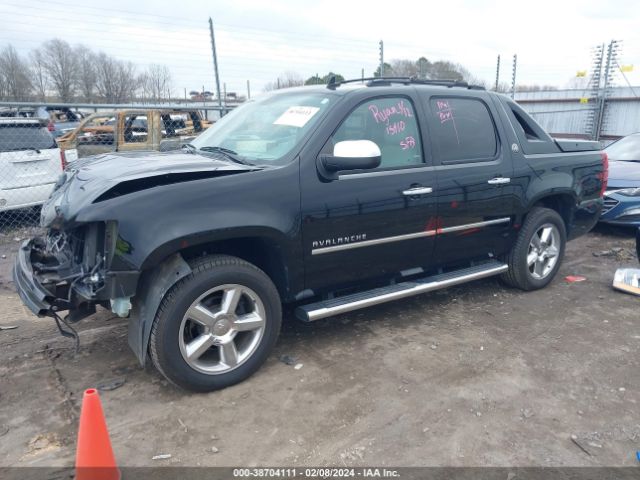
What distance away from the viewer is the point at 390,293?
12.6 feet

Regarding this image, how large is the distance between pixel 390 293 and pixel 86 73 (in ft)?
72.9

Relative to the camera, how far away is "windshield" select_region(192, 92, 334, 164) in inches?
139

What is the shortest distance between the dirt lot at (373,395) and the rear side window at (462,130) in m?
1.43

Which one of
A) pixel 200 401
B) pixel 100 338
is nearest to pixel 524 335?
pixel 200 401

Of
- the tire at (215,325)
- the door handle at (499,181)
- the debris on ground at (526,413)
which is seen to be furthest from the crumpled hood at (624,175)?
the tire at (215,325)

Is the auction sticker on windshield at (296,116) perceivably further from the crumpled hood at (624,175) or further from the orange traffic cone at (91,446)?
the crumpled hood at (624,175)

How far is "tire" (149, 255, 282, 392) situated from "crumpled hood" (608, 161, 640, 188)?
19.8 feet

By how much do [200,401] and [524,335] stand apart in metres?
2.63

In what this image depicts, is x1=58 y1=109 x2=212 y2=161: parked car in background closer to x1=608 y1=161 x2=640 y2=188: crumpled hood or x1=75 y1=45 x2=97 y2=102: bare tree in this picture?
x1=608 y1=161 x2=640 y2=188: crumpled hood

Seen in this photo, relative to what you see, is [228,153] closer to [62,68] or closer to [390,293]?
[390,293]

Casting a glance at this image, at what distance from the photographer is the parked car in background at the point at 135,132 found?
29.4 ft

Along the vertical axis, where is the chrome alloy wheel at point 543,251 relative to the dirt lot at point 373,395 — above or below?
above

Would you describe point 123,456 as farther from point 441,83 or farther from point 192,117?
point 192,117

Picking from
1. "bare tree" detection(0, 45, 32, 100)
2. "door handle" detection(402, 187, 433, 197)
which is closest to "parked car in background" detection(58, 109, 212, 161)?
"door handle" detection(402, 187, 433, 197)
